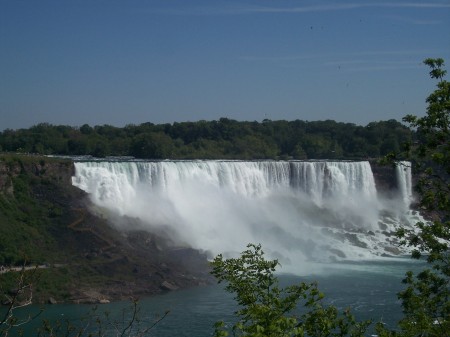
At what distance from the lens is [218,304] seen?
20.2m

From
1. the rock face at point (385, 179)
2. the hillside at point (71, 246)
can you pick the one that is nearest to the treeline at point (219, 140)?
the rock face at point (385, 179)

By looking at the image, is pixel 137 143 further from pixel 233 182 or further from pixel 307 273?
pixel 307 273

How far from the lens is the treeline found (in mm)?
43031

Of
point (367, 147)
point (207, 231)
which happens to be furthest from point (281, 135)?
point (207, 231)

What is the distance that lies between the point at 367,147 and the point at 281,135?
24.5ft

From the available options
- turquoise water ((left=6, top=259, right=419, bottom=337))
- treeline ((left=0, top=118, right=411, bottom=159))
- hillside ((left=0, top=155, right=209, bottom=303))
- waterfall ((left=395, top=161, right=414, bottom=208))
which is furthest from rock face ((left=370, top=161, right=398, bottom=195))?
hillside ((left=0, top=155, right=209, bottom=303))

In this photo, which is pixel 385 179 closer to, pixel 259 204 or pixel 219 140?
pixel 259 204

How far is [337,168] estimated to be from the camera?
1578 inches

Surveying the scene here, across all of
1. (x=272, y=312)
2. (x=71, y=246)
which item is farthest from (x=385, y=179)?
(x=272, y=312)

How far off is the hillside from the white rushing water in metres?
1.47

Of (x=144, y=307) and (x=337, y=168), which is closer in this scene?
(x=144, y=307)

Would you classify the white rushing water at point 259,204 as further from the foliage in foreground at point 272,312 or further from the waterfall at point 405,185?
the foliage in foreground at point 272,312

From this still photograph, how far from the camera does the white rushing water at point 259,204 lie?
29719mm

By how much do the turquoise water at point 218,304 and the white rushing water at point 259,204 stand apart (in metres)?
3.99
